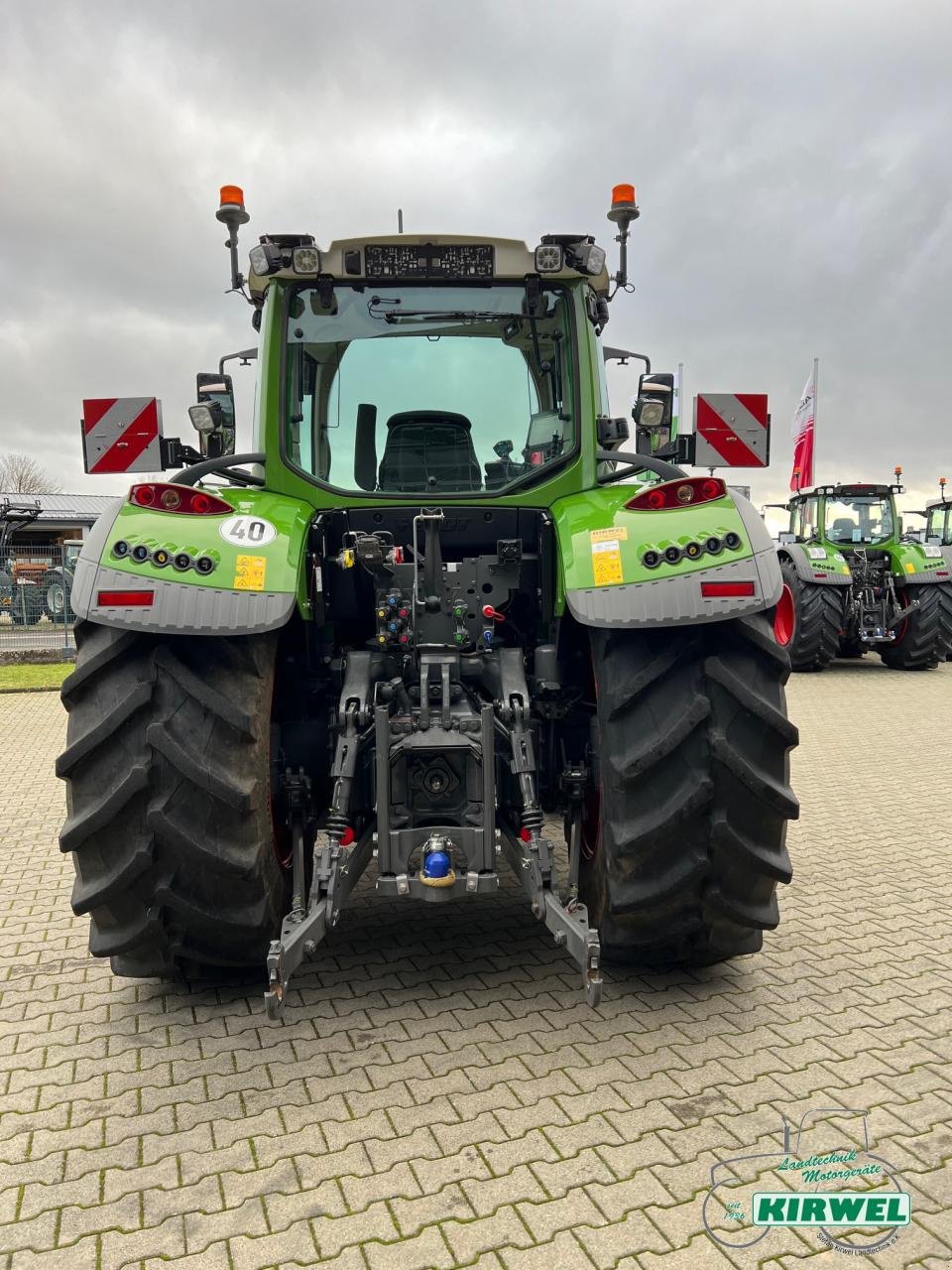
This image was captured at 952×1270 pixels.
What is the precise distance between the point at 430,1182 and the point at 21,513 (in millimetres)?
22165

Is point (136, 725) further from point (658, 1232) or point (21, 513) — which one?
point (21, 513)

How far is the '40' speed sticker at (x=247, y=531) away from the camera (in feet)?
9.75

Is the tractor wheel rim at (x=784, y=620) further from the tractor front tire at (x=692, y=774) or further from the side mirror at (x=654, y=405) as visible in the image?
the side mirror at (x=654, y=405)

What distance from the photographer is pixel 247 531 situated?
3.02m

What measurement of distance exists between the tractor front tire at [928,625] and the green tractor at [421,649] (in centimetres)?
1112

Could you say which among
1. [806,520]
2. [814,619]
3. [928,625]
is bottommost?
[928,625]

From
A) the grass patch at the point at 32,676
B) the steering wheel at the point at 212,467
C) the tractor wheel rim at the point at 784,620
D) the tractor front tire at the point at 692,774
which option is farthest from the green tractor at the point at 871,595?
the steering wheel at the point at 212,467

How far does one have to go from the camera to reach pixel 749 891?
3.04 meters

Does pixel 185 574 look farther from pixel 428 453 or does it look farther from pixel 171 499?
pixel 428 453

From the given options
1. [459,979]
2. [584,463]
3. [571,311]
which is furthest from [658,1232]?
[571,311]

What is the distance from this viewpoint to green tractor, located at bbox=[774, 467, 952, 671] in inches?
516

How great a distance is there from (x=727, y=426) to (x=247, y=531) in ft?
7.24

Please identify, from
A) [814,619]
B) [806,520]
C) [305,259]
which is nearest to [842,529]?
[806,520]

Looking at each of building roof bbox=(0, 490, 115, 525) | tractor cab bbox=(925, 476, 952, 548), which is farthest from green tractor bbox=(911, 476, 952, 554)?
building roof bbox=(0, 490, 115, 525)
